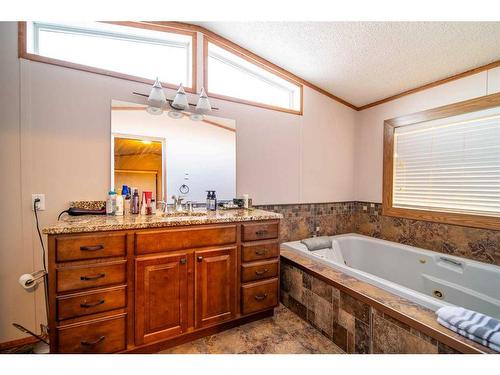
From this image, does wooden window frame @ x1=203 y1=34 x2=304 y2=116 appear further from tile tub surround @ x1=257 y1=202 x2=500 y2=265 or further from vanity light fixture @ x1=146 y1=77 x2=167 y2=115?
tile tub surround @ x1=257 y1=202 x2=500 y2=265

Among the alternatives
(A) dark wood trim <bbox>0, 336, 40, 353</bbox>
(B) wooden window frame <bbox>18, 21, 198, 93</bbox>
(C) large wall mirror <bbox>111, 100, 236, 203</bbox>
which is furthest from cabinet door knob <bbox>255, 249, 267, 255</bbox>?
(A) dark wood trim <bbox>0, 336, 40, 353</bbox>

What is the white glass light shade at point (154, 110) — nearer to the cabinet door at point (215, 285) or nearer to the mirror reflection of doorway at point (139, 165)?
the mirror reflection of doorway at point (139, 165)

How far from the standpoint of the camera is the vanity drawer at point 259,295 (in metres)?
1.61

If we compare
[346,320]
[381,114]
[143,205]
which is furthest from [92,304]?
[381,114]

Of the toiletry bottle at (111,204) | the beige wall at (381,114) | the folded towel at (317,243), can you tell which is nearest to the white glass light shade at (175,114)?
the toiletry bottle at (111,204)

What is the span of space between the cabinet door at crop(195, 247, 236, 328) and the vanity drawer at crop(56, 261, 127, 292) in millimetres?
454

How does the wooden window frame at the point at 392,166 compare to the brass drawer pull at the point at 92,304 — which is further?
the wooden window frame at the point at 392,166

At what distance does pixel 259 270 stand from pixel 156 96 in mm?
1629

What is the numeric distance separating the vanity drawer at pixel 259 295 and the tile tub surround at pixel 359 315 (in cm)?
25

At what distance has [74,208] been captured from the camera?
1554 mm

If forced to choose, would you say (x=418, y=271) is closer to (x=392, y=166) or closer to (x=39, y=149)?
(x=392, y=166)

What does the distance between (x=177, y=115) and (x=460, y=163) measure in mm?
2632

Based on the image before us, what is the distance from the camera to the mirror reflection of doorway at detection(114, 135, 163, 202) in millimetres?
1713

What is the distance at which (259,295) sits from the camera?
5.49 feet
